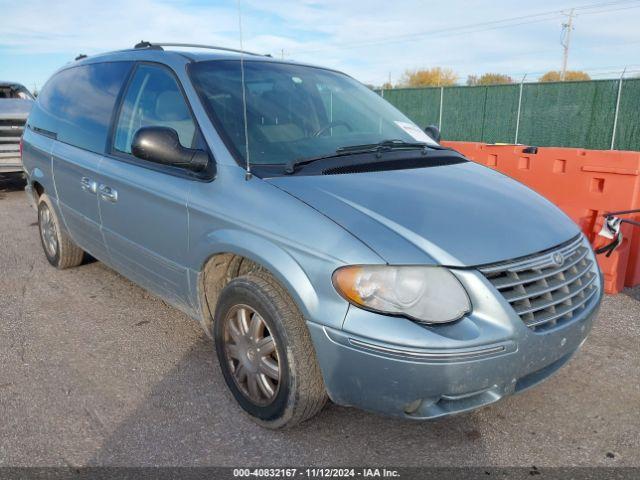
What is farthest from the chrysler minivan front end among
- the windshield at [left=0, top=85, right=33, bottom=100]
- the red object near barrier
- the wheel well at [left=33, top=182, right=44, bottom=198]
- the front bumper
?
the windshield at [left=0, top=85, right=33, bottom=100]

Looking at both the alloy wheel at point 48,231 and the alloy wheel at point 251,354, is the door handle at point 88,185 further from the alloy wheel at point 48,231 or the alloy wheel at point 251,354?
the alloy wheel at point 251,354

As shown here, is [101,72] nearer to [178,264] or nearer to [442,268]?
[178,264]

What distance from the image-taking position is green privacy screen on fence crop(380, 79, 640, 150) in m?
16.1

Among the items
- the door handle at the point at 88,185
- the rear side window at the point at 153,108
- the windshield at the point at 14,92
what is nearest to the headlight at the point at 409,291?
the rear side window at the point at 153,108

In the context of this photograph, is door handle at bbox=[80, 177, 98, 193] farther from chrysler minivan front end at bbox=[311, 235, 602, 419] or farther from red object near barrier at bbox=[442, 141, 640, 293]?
red object near barrier at bbox=[442, 141, 640, 293]

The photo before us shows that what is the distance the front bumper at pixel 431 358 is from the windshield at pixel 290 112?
3.48 feet

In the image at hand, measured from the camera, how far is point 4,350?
3510 millimetres

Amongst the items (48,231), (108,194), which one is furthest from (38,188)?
(108,194)

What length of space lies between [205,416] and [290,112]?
1.75m

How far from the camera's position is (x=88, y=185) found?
3850mm

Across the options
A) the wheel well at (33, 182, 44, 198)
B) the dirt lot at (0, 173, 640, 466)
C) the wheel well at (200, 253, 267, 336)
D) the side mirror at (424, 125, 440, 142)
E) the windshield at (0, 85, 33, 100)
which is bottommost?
the dirt lot at (0, 173, 640, 466)

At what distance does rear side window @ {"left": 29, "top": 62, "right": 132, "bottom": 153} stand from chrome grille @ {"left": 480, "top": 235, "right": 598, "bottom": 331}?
9.31 ft

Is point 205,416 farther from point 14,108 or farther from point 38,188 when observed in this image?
point 14,108

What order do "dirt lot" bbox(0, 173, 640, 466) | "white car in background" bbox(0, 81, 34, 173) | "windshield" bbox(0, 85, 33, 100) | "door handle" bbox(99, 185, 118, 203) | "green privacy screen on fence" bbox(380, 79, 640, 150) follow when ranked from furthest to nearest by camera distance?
"green privacy screen on fence" bbox(380, 79, 640, 150) < "windshield" bbox(0, 85, 33, 100) < "white car in background" bbox(0, 81, 34, 173) < "door handle" bbox(99, 185, 118, 203) < "dirt lot" bbox(0, 173, 640, 466)
